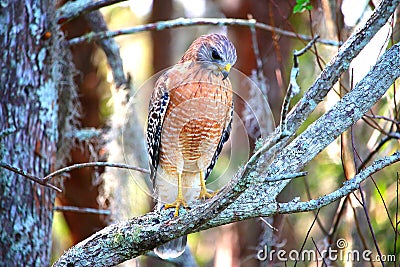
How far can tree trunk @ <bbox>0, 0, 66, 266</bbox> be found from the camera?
3797 millimetres

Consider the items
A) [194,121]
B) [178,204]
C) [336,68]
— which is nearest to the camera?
[336,68]

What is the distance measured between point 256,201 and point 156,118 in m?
1.03

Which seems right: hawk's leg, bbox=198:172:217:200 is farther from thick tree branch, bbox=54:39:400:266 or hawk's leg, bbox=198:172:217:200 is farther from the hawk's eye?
the hawk's eye

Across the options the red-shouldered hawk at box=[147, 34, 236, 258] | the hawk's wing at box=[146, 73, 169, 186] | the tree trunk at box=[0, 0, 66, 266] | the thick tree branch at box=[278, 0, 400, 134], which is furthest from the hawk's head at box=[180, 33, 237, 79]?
the tree trunk at box=[0, 0, 66, 266]

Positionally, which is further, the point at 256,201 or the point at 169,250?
the point at 169,250

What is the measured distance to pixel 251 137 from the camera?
519cm

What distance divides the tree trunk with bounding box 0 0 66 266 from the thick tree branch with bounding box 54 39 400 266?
93 centimetres

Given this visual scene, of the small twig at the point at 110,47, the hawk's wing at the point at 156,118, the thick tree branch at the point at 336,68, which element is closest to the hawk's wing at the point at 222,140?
the hawk's wing at the point at 156,118

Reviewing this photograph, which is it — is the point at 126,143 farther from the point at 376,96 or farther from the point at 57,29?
the point at 376,96

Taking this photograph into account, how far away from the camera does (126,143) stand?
4.86 m

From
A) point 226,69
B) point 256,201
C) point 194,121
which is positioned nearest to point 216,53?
point 226,69

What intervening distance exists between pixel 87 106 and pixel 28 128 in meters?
3.11

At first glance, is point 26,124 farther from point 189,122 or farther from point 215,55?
point 215,55

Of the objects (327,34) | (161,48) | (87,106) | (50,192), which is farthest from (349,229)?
(161,48)
